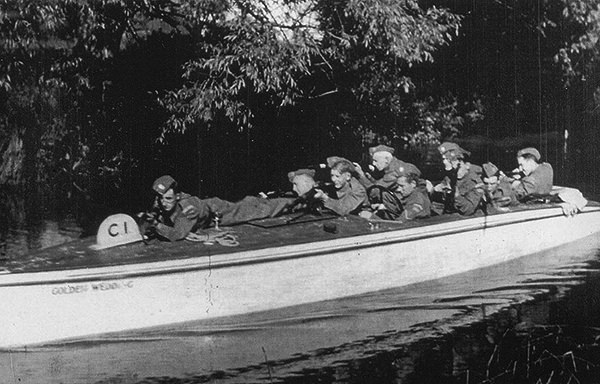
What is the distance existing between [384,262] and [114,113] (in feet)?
16.5

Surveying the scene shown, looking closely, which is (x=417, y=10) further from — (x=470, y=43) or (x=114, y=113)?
(x=114, y=113)

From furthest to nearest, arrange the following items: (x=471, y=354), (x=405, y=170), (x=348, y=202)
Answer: (x=405, y=170), (x=348, y=202), (x=471, y=354)

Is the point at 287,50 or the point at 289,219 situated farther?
the point at 287,50

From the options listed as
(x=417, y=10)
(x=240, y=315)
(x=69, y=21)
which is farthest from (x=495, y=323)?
(x=69, y=21)

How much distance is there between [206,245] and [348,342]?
5.31 feet

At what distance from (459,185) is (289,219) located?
8.69ft

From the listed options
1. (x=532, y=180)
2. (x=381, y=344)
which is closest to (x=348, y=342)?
(x=381, y=344)

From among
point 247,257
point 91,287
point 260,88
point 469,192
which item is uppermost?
point 260,88

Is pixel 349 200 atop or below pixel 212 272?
atop

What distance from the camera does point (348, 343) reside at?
6559 millimetres

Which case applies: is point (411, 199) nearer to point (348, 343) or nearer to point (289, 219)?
point (289, 219)

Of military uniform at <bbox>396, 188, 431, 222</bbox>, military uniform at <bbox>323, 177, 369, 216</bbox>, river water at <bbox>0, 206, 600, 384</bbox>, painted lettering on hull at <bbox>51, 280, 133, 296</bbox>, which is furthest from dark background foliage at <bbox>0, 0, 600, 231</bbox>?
painted lettering on hull at <bbox>51, 280, 133, 296</bbox>

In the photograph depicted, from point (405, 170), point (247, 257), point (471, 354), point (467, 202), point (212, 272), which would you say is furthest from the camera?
point (467, 202)

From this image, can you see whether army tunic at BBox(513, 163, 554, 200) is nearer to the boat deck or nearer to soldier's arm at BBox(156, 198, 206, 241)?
the boat deck
